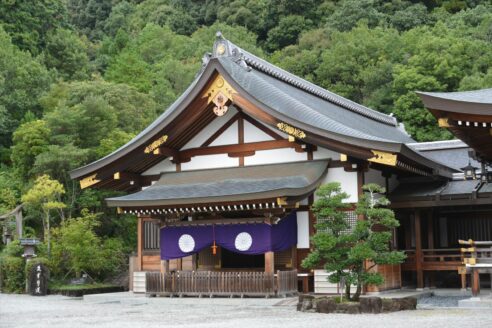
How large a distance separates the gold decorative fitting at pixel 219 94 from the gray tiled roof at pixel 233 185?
1.83m

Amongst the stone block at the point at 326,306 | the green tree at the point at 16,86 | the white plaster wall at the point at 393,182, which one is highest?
the green tree at the point at 16,86

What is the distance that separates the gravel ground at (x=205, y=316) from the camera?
38.4 feet

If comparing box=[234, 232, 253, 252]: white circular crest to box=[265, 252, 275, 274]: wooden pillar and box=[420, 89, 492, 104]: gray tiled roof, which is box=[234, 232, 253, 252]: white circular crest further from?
box=[420, 89, 492, 104]: gray tiled roof

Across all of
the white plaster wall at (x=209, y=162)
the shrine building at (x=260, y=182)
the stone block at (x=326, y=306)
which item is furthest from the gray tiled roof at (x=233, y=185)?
the stone block at (x=326, y=306)

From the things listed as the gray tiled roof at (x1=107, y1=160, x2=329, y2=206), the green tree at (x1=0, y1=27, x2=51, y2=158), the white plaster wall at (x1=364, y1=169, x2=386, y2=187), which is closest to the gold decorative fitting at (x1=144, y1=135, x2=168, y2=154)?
the gray tiled roof at (x1=107, y1=160, x2=329, y2=206)

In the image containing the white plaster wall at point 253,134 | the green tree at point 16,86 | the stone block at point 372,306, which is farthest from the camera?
the green tree at point 16,86

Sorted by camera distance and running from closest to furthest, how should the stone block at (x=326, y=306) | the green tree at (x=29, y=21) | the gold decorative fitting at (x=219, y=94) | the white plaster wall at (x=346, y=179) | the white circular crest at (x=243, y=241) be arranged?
1. the stone block at (x=326, y=306)
2. the white circular crest at (x=243, y=241)
3. the white plaster wall at (x=346, y=179)
4. the gold decorative fitting at (x=219, y=94)
5. the green tree at (x=29, y=21)

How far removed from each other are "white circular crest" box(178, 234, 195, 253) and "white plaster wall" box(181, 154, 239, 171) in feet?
8.37

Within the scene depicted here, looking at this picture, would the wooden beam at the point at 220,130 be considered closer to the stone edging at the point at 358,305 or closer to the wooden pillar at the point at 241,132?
the wooden pillar at the point at 241,132

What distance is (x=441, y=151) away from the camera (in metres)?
23.2

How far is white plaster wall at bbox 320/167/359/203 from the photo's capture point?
725 inches

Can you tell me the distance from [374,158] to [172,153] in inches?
249

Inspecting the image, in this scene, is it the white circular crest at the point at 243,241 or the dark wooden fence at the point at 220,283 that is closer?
the dark wooden fence at the point at 220,283

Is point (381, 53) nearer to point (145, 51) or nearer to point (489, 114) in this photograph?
point (145, 51)
